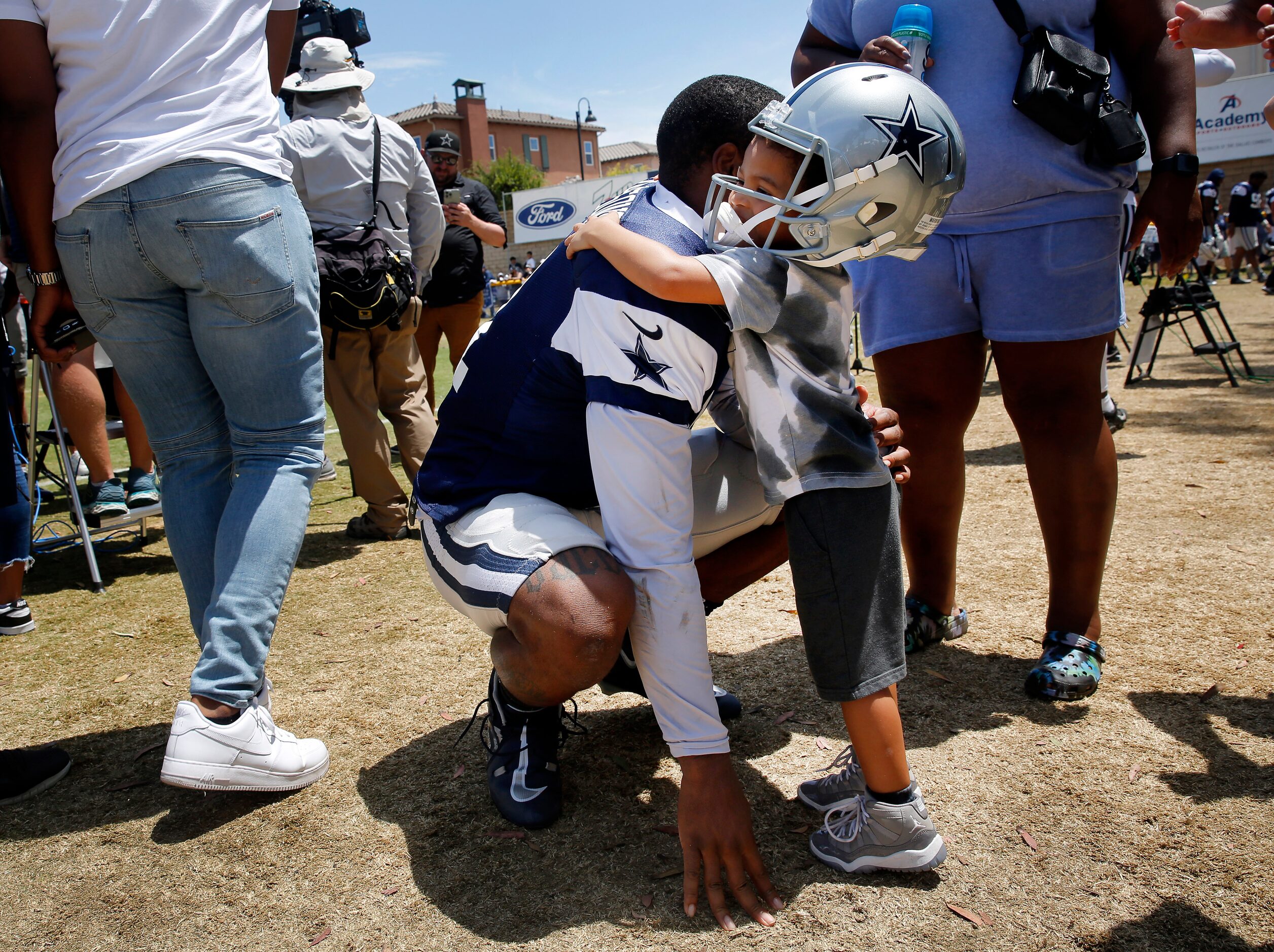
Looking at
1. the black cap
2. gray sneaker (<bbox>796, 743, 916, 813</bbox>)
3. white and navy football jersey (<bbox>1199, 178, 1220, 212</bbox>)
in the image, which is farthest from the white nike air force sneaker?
white and navy football jersey (<bbox>1199, 178, 1220, 212</bbox>)

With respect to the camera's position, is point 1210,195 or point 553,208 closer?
point 1210,195

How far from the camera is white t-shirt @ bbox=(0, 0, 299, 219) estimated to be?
6.60 feet

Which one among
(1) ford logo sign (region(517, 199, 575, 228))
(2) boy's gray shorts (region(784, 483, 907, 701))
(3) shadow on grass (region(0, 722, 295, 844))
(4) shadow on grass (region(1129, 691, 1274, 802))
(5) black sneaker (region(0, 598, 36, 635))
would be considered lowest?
(1) ford logo sign (region(517, 199, 575, 228))

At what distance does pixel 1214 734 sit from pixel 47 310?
306 centimetres

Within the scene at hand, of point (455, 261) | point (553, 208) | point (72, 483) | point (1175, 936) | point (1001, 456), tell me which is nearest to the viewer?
point (1175, 936)

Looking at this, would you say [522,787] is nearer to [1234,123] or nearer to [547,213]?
[1234,123]

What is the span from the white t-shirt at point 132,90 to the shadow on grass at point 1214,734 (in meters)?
2.61

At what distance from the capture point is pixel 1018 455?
5.39 m

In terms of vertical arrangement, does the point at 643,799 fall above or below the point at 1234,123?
below

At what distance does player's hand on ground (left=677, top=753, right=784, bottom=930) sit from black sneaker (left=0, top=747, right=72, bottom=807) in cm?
166

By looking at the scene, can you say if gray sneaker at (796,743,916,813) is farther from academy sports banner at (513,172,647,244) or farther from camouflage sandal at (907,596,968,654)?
academy sports banner at (513,172,647,244)

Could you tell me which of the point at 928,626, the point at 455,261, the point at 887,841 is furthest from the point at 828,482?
the point at 455,261

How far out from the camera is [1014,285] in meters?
2.43

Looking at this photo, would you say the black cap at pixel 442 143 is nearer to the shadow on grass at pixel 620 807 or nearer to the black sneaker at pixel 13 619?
the black sneaker at pixel 13 619
